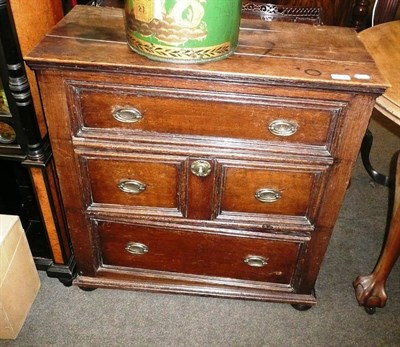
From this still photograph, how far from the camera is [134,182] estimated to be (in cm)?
133

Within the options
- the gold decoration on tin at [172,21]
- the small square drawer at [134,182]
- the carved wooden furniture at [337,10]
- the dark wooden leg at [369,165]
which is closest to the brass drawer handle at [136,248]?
the small square drawer at [134,182]

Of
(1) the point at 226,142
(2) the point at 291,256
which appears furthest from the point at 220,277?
(1) the point at 226,142

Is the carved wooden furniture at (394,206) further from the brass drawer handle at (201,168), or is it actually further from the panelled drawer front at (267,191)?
the brass drawer handle at (201,168)

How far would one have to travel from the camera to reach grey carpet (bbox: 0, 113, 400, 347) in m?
1.55

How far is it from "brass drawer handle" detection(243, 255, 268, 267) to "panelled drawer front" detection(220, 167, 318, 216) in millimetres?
215

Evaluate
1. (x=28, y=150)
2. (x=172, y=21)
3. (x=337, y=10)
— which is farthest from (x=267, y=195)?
(x=337, y=10)

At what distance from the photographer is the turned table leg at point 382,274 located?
1.47 meters

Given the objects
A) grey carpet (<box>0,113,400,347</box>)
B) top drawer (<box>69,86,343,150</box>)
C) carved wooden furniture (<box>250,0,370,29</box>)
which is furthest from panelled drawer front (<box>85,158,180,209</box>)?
carved wooden furniture (<box>250,0,370,29</box>)

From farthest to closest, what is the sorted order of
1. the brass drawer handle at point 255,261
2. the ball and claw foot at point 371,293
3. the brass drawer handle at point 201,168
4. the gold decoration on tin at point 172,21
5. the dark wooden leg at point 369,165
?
1. the dark wooden leg at point 369,165
2. the ball and claw foot at point 371,293
3. the brass drawer handle at point 255,261
4. the brass drawer handle at point 201,168
5. the gold decoration on tin at point 172,21

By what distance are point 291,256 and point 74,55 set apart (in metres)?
0.98

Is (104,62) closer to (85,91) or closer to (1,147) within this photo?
(85,91)

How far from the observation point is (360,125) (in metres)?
1.15

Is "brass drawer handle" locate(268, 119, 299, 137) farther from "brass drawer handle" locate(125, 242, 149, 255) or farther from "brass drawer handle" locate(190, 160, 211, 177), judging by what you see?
"brass drawer handle" locate(125, 242, 149, 255)

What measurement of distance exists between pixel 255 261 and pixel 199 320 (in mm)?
350
